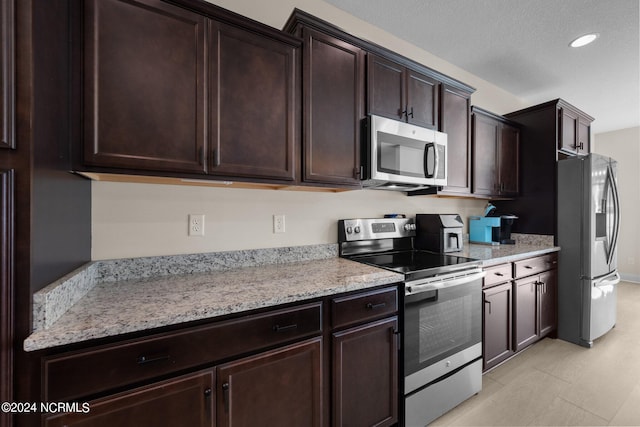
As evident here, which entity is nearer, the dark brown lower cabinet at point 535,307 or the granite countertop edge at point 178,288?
the granite countertop edge at point 178,288

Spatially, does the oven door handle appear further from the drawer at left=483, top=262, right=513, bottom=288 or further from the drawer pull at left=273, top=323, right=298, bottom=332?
the drawer pull at left=273, top=323, right=298, bottom=332

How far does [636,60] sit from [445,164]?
8.22 feet

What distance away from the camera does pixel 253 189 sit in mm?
1686

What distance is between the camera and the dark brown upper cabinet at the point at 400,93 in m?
1.75

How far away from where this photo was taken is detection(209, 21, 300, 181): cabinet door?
1.27 metres

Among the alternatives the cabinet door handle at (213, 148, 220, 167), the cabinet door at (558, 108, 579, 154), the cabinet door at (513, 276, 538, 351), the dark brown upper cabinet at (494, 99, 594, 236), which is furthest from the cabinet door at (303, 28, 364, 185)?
the cabinet door at (558, 108, 579, 154)

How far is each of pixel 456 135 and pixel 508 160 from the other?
3.55 feet

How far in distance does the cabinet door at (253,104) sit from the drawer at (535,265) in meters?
2.12

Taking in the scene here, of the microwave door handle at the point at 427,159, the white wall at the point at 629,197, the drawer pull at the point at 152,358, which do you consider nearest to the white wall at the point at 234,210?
the microwave door handle at the point at 427,159

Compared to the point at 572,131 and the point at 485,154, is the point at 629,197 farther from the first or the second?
the point at 485,154

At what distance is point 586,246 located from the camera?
8.02ft

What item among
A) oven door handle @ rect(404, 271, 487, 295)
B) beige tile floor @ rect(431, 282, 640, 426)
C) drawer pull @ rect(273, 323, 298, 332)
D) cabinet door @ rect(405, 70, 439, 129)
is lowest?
beige tile floor @ rect(431, 282, 640, 426)

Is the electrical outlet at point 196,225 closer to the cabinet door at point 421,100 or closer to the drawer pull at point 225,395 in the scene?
the drawer pull at point 225,395

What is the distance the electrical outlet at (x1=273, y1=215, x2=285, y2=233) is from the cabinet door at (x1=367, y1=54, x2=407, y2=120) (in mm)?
935
